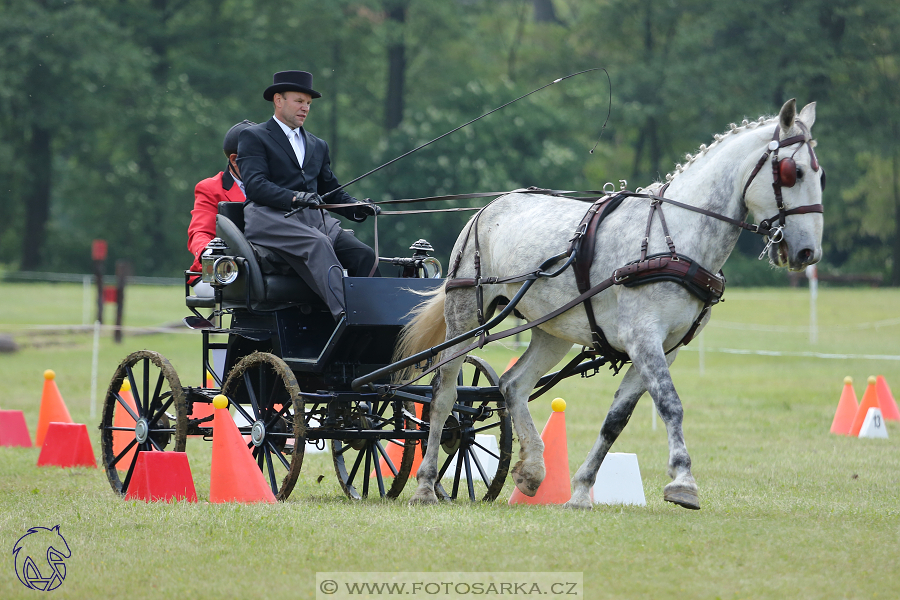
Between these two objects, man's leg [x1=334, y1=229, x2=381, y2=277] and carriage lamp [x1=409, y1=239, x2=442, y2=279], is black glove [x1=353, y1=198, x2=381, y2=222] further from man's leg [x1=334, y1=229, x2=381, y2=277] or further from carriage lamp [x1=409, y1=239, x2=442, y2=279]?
carriage lamp [x1=409, y1=239, x2=442, y2=279]

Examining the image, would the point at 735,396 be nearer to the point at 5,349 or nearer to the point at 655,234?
the point at 655,234

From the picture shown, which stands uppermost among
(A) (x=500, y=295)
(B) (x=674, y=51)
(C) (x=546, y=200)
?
(B) (x=674, y=51)

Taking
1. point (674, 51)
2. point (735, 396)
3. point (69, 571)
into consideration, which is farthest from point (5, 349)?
point (674, 51)

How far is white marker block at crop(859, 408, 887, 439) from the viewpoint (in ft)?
32.6

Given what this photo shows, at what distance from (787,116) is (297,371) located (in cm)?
322

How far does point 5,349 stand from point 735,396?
12536 mm

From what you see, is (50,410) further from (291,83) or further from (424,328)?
(424,328)

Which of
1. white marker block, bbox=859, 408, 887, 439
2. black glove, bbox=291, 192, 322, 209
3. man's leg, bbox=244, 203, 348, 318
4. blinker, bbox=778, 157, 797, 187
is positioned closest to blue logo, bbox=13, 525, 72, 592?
man's leg, bbox=244, 203, 348, 318

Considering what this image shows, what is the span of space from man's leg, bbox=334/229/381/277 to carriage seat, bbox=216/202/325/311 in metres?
0.39

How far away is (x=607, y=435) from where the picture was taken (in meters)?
5.74

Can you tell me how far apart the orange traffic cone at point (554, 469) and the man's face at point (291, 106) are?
7.95 ft

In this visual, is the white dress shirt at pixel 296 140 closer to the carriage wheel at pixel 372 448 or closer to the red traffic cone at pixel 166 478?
the carriage wheel at pixel 372 448

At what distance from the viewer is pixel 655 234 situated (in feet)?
17.9

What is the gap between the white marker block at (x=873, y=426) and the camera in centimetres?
994
